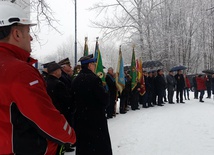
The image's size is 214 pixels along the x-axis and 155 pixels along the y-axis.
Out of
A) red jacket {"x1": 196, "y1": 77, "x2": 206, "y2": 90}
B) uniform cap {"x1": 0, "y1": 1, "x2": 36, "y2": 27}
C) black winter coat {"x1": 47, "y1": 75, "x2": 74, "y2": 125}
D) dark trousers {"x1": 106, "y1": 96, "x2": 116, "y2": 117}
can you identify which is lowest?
dark trousers {"x1": 106, "y1": 96, "x2": 116, "y2": 117}

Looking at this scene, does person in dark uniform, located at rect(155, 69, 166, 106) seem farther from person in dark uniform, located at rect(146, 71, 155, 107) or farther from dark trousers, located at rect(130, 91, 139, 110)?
dark trousers, located at rect(130, 91, 139, 110)

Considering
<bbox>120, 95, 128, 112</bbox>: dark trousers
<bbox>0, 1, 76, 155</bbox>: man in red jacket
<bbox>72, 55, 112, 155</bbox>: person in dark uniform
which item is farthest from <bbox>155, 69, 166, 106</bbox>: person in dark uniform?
<bbox>0, 1, 76, 155</bbox>: man in red jacket

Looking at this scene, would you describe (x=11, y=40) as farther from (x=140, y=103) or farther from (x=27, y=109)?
(x=140, y=103)

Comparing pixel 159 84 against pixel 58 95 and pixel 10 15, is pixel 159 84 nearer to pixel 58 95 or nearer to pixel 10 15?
pixel 58 95

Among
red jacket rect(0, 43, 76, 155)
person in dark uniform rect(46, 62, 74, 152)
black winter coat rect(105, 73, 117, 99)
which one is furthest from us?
black winter coat rect(105, 73, 117, 99)

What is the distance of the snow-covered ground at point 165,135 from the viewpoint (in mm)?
5531

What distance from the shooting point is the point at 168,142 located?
609 centimetres

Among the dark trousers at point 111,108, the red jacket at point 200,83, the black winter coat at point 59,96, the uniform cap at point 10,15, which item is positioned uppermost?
the uniform cap at point 10,15

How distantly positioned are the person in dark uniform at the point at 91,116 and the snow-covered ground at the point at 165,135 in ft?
6.35

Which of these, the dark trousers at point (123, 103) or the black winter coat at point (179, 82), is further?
the black winter coat at point (179, 82)

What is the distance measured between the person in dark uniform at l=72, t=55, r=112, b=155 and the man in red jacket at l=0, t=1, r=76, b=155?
2039 mm

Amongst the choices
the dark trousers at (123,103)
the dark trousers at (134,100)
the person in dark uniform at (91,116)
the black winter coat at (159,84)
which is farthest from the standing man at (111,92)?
the person in dark uniform at (91,116)

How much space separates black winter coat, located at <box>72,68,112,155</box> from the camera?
3627 millimetres

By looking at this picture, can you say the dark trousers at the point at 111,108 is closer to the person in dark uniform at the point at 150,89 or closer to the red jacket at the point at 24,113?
the person in dark uniform at the point at 150,89
